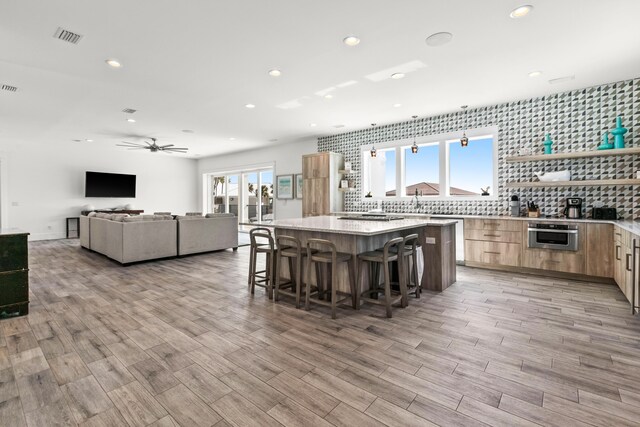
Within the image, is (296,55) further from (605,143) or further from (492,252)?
(605,143)

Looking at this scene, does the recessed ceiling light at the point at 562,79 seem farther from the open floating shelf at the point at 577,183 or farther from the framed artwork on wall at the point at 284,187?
the framed artwork on wall at the point at 284,187

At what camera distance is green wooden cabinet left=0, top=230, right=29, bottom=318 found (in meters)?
3.17

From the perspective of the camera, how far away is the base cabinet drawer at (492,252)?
496cm

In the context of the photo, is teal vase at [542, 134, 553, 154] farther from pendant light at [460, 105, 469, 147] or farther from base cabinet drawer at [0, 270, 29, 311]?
base cabinet drawer at [0, 270, 29, 311]

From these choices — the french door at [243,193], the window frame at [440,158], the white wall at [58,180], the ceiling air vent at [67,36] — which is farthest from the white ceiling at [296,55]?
the french door at [243,193]

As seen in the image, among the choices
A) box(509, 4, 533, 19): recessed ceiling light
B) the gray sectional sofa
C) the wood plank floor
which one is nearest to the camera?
the wood plank floor

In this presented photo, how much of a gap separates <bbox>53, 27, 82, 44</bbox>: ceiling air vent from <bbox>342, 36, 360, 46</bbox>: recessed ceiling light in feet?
8.90

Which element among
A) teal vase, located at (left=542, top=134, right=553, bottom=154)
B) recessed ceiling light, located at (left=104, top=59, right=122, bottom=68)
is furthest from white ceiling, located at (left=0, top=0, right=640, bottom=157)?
teal vase, located at (left=542, top=134, right=553, bottom=154)

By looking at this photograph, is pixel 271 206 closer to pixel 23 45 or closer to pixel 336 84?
pixel 336 84

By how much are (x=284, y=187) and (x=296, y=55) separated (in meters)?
5.66

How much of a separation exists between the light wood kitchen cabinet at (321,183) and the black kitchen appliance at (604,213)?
4.65m

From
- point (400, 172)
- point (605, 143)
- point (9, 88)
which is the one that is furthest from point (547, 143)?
point (9, 88)

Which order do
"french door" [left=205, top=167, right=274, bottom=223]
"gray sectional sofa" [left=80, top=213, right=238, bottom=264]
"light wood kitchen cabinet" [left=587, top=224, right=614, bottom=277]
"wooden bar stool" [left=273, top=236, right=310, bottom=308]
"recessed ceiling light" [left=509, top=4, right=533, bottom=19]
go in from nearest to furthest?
1. "recessed ceiling light" [left=509, top=4, right=533, bottom=19]
2. "wooden bar stool" [left=273, top=236, right=310, bottom=308]
3. "light wood kitchen cabinet" [left=587, top=224, right=614, bottom=277]
4. "gray sectional sofa" [left=80, top=213, right=238, bottom=264]
5. "french door" [left=205, top=167, right=274, bottom=223]

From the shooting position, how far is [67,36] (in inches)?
125
